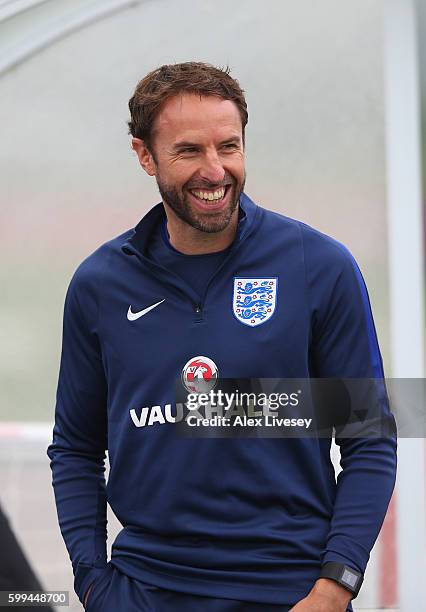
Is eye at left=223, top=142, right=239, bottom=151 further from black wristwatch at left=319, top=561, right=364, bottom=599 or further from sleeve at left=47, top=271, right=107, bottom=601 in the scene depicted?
black wristwatch at left=319, top=561, right=364, bottom=599

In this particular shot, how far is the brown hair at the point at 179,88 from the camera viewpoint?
1583mm

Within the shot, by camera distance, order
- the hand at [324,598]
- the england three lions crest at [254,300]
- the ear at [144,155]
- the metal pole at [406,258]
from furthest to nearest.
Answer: the metal pole at [406,258], the ear at [144,155], the england three lions crest at [254,300], the hand at [324,598]

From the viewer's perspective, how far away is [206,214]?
157 centimetres

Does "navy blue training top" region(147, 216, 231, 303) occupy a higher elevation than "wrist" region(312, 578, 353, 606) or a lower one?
higher

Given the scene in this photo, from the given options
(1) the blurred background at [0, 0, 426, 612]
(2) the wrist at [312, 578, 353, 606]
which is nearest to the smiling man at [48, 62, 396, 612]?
(2) the wrist at [312, 578, 353, 606]

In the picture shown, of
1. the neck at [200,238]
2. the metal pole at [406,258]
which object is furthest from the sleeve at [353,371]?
the metal pole at [406,258]

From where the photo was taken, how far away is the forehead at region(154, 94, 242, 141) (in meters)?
1.56

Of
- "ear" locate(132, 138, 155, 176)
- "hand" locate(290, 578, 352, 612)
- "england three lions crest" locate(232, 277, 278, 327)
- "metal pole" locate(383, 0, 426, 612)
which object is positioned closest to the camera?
"hand" locate(290, 578, 352, 612)

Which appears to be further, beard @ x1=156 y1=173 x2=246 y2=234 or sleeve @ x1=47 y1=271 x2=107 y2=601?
sleeve @ x1=47 y1=271 x2=107 y2=601

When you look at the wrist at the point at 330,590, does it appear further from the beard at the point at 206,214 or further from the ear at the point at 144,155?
the ear at the point at 144,155

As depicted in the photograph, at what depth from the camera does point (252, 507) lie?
150cm

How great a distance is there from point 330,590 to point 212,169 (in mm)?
668

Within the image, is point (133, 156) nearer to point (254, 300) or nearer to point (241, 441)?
point (254, 300)

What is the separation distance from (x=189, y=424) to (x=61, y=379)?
1.08ft
